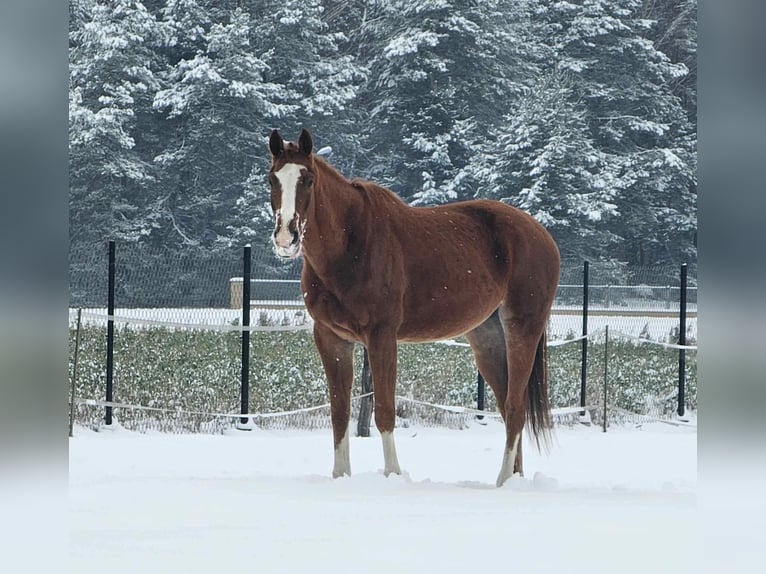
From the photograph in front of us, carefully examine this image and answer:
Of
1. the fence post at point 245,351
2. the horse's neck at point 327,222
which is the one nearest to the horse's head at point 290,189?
the horse's neck at point 327,222

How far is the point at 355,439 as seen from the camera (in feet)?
26.0

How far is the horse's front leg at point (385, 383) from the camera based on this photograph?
15.6 ft

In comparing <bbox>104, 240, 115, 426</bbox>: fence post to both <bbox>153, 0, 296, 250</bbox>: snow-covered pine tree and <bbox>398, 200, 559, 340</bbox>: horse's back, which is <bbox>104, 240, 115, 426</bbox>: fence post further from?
<bbox>153, 0, 296, 250</bbox>: snow-covered pine tree

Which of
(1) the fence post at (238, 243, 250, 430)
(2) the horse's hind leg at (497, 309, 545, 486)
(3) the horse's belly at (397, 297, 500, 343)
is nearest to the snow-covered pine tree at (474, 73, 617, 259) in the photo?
(1) the fence post at (238, 243, 250, 430)

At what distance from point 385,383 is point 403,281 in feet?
1.78

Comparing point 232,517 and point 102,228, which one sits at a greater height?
point 102,228

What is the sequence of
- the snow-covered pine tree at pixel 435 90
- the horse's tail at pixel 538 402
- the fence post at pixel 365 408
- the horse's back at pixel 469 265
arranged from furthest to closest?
the snow-covered pine tree at pixel 435 90 → the fence post at pixel 365 408 → the horse's tail at pixel 538 402 → the horse's back at pixel 469 265

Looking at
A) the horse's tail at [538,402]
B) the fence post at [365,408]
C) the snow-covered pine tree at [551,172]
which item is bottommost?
the fence post at [365,408]

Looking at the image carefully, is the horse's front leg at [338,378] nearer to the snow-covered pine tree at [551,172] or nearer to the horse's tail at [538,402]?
the horse's tail at [538,402]

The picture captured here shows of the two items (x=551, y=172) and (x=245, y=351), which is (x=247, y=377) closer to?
(x=245, y=351)

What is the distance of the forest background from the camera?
21.0m
